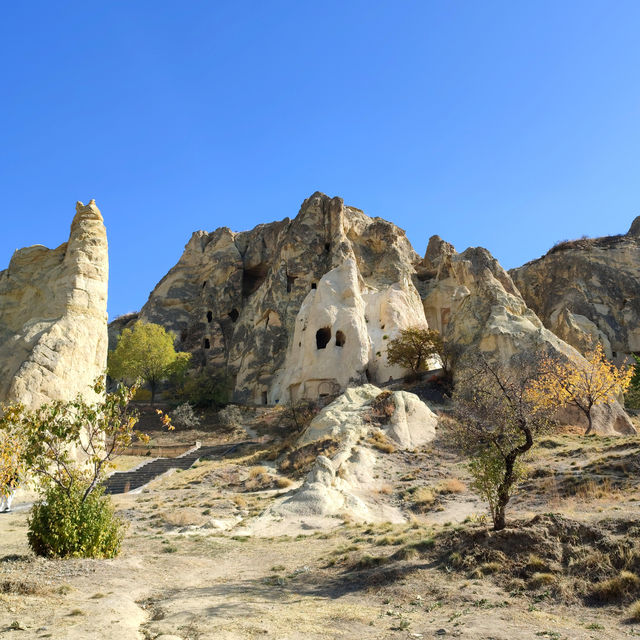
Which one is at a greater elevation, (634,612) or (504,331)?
(504,331)

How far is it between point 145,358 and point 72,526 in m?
36.4

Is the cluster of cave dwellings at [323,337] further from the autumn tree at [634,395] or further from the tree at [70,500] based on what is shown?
the tree at [70,500]

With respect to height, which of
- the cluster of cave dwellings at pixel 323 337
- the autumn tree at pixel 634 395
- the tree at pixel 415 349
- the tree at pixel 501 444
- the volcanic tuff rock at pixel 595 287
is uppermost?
the volcanic tuff rock at pixel 595 287

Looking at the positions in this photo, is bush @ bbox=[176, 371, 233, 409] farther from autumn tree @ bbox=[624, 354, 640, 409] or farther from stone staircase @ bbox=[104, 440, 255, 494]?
autumn tree @ bbox=[624, 354, 640, 409]

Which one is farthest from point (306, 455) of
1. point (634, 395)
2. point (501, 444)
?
point (634, 395)

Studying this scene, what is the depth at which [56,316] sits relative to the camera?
2559 centimetres

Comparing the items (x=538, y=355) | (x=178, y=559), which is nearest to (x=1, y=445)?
(x=178, y=559)

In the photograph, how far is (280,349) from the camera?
1854 inches

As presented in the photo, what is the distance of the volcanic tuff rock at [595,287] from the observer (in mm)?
48375

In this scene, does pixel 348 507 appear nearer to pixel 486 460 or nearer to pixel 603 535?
pixel 486 460

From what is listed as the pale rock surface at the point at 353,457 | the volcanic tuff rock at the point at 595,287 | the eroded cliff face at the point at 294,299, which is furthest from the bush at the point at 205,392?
the volcanic tuff rock at the point at 595,287

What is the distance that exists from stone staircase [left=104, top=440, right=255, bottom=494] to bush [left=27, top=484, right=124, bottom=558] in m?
11.3

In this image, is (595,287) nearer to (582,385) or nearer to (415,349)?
(415,349)

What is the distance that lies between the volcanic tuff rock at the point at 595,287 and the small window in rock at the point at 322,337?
1901 centimetres
